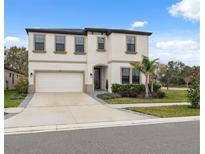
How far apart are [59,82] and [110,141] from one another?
17833 millimetres

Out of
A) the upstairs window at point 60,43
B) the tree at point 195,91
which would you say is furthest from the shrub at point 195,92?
the upstairs window at point 60,43

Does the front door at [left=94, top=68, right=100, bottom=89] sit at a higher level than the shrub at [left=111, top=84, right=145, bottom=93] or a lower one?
higher

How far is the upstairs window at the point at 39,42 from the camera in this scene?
2300 centimetres

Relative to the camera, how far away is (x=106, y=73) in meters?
24.6

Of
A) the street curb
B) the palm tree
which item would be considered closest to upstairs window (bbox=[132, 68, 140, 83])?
the palm tree

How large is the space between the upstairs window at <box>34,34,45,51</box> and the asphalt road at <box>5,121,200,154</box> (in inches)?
653

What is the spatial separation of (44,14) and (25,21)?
110 inches

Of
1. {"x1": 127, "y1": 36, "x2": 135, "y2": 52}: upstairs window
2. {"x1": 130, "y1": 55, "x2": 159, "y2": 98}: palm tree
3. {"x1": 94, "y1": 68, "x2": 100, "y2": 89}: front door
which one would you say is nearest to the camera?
{"x1": 130, "y1": 55, "x2": 159, "y2": 98}: palm tree

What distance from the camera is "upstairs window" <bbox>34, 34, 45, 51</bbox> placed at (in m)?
23.0

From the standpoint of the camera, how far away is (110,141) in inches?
254

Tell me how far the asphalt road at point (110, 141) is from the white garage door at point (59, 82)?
16.0 metres

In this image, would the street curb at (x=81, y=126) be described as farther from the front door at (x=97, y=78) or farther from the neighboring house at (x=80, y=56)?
the front door at (x=97, y=78)

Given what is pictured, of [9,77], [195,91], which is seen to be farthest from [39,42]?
[195,91]

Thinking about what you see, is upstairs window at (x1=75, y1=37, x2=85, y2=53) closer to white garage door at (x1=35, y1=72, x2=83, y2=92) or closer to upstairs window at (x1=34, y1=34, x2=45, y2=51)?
white garage door at (x1=35, y1=72, x2=83, y2=92)
